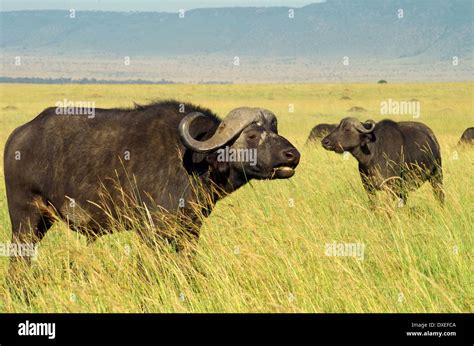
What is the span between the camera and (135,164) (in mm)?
6691

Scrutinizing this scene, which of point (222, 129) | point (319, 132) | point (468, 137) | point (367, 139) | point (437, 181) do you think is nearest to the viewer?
point (222, 129)

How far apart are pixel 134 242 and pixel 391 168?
21.1ft

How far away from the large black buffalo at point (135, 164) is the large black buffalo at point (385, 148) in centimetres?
502

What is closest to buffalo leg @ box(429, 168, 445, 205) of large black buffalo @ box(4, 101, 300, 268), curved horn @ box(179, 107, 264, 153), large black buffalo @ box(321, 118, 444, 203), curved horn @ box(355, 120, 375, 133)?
large black buffalo @ box(321, 118, 444, 203)

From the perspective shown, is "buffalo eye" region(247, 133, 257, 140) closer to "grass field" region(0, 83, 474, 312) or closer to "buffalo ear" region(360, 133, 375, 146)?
"grass field" region(0, 83, 474, 312)

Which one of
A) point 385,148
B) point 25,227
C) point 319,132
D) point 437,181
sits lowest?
point 437,181

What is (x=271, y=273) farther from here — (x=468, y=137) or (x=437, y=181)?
(x=468, y=137)

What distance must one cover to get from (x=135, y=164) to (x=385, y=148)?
246 inches

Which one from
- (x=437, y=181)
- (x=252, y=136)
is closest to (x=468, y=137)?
(x=437, y=181)

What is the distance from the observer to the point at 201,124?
701 cm

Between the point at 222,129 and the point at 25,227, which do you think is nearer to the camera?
the point at 222,129

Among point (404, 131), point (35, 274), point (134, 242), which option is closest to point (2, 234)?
point (35, 274)

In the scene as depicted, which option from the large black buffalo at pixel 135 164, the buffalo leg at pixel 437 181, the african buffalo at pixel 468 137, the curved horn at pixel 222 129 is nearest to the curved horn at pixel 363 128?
the buffalo leg at pixel 437 181

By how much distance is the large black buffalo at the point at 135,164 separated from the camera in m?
6.58
